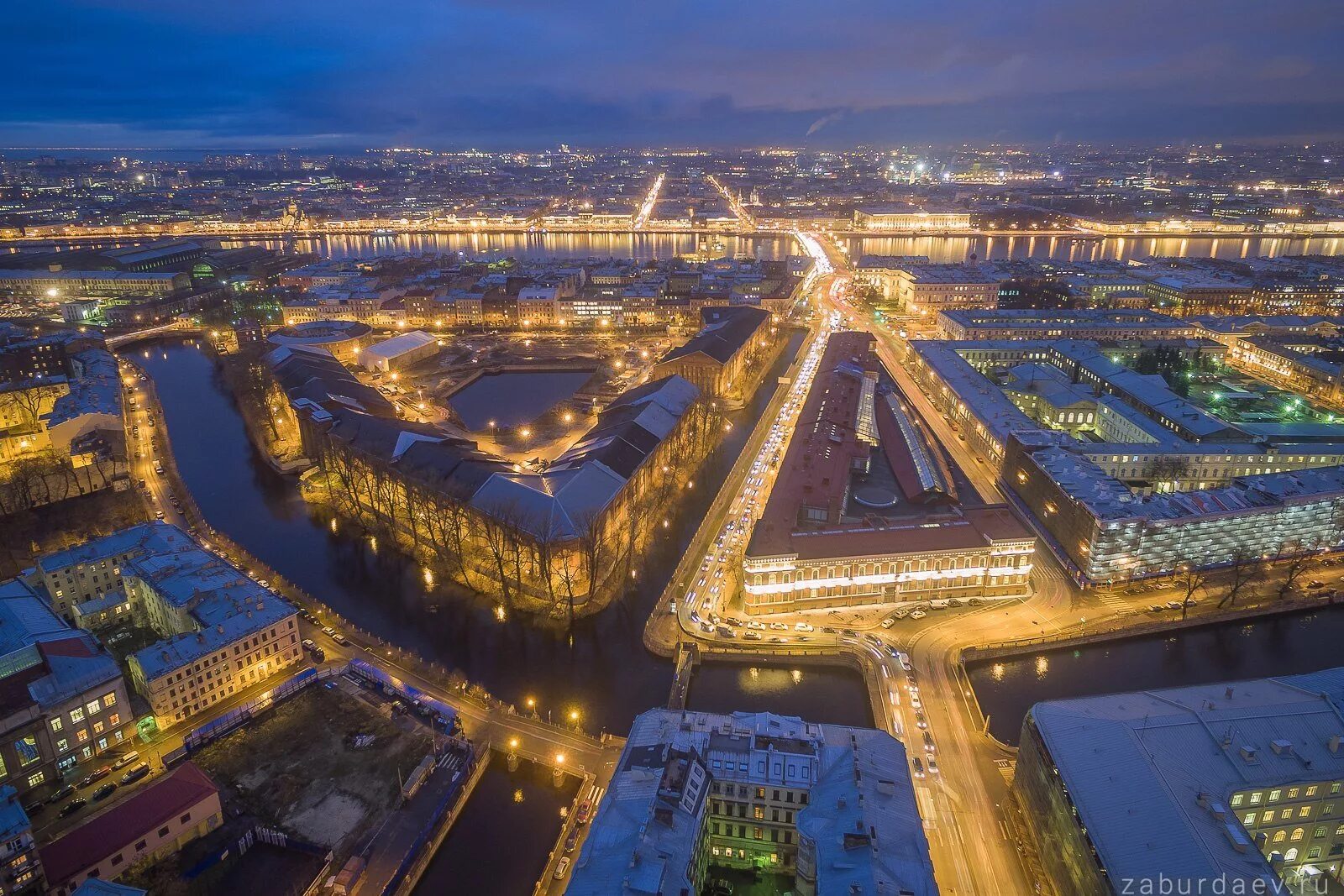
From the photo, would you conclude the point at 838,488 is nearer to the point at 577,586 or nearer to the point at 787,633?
the point at 787,633

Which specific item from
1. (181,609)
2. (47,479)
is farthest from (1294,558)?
(47,479)

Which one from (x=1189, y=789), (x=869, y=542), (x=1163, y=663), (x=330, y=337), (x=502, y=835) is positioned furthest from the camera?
(x=330, y=337)

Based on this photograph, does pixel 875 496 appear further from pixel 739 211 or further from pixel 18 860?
pixel 739 211

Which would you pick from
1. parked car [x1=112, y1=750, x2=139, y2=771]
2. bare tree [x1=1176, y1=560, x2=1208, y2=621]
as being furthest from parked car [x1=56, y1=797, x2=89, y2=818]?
bare tree [x1=1176, y1=560, x2=1208, y2=621]

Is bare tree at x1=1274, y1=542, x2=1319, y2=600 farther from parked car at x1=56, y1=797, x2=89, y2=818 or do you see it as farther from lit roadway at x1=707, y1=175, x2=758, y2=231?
lit roadway at x1=707, y1=175, x2=758, y2=231

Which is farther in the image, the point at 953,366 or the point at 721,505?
the point at 953,366

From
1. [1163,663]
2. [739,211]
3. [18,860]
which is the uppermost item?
[739,211]

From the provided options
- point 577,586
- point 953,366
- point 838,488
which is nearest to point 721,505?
point 838,488
